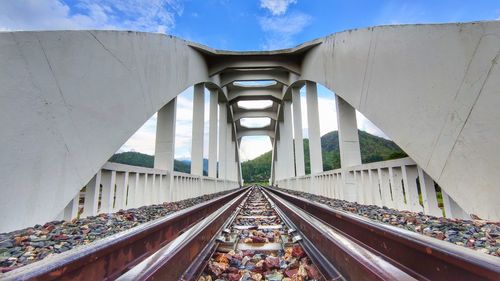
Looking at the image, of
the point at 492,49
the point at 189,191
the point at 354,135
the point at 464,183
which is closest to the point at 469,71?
the point at 492,49

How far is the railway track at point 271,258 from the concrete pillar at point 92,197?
1975 mm

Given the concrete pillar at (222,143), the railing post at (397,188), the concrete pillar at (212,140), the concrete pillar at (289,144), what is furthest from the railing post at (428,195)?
the concrete pillar at (222,143)

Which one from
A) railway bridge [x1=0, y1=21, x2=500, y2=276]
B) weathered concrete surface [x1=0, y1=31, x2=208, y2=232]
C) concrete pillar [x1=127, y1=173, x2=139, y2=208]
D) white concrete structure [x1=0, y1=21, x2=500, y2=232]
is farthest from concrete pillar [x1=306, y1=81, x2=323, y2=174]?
weathered concrete surface [x1=0, y1=31, x2=208, y2=232]

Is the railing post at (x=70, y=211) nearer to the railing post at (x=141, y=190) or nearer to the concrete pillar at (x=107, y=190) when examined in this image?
the concrete pillar at (x=107, y=190)

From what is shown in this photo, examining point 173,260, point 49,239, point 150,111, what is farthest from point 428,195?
point 150,111

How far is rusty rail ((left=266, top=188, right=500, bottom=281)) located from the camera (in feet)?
3.13

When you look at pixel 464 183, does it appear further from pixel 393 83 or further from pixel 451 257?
pixel 451 257

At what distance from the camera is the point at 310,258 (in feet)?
5.92

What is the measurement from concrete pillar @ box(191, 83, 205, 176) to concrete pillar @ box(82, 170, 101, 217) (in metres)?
6.69

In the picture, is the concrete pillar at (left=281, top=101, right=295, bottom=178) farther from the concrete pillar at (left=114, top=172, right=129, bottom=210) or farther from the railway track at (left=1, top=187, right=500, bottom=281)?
the railway track at (left=1, top=187, right=500, bottom=281)

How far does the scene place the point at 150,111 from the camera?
6215 mm

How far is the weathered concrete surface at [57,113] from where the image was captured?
2.92 metres

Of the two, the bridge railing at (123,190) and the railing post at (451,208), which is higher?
the bridge railing at (123,190)

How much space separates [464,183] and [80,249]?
4489 millimetres
